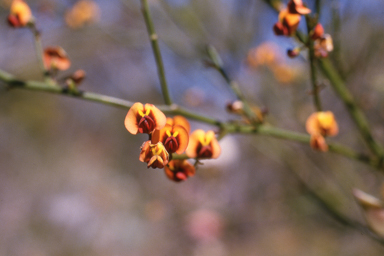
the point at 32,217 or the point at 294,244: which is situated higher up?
the point at 32,217

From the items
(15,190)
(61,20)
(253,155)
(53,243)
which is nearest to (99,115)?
(15,190)

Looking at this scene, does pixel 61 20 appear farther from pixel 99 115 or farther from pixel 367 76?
pixel 99 115

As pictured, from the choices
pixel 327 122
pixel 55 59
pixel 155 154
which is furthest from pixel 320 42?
pixel 55 59

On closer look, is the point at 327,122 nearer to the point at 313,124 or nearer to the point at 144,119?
the point at 313,124

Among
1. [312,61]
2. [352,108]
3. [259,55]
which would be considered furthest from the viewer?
[259,55]

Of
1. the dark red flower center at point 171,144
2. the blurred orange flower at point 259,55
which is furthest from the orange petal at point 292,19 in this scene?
the blurred orange flower at point 259,55
